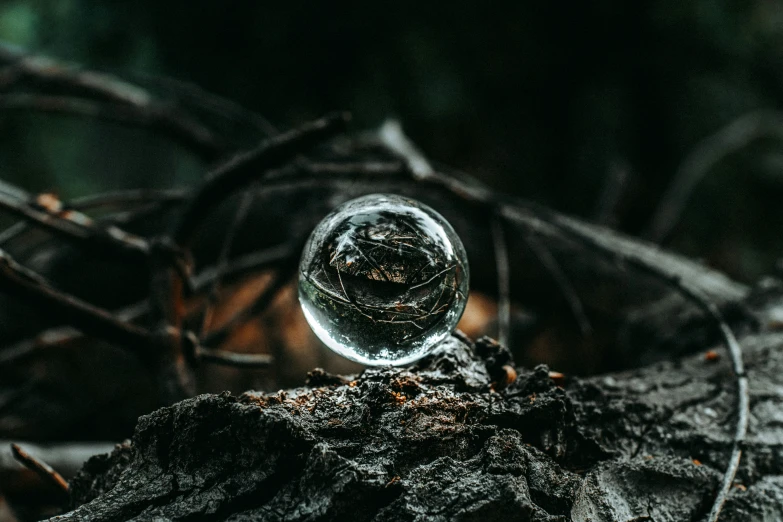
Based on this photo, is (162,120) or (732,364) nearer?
(732,364)

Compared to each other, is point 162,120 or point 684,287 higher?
point 162,120

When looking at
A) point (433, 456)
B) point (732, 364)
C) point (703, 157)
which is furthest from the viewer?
point (703, 157)

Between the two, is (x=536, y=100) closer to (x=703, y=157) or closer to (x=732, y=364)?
(x=703, y=157)

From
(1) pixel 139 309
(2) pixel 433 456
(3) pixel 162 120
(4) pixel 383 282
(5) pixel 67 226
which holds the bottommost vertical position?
(2) pixel 433 456

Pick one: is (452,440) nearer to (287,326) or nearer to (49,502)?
(49,502)

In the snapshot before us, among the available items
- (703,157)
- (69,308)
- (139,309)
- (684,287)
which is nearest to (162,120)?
(139,309)
